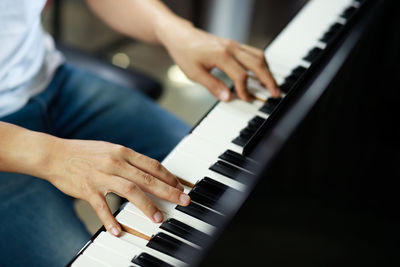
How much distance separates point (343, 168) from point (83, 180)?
0.41 metres

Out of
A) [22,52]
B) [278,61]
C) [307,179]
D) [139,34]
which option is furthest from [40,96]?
[307,179]

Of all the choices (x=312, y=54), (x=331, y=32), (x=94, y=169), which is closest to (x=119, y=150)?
(x=94, y=169)

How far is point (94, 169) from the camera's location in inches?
33.1

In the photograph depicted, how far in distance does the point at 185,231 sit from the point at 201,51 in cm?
50

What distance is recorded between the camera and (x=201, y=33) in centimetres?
119

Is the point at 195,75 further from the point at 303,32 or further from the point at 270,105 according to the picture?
the point at 303,32

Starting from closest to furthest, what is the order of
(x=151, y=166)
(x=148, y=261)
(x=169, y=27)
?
(x=148, y=261) < (x=151, y=166) < (x=169, y=27)

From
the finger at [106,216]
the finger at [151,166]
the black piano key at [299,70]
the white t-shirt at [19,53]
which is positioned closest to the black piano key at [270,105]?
the black piano key at [299,70]

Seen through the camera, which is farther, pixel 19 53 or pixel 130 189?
pixel 19 53

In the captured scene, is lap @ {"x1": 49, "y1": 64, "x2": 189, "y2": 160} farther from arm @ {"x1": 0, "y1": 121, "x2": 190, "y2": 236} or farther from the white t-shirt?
arm @ {"x1": 0, "y1": 121, "x2": 190, "y2": 236}

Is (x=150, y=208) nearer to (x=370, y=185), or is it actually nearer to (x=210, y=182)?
(x=210, y=182)

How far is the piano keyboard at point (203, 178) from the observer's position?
0.77 m

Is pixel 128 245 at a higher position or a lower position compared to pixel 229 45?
lower

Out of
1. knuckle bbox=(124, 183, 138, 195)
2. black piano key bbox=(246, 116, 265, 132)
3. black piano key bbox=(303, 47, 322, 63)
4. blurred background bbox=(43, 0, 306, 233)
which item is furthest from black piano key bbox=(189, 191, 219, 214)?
blurred background bbox=(43, 0, 306, 233)
